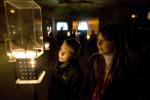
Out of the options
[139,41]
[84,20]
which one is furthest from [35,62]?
[84,20]

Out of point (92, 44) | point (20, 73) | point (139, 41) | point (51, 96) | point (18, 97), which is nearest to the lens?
point (51, 96)

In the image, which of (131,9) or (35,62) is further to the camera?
(131,9)

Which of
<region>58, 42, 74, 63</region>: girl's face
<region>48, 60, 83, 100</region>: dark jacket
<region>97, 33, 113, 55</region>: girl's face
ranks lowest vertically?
<region>48, 60, 83, 100</region>: dark jacket

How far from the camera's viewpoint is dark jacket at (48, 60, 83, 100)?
255cm

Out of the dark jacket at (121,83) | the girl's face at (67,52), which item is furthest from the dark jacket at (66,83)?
the dark jacket at (121,83)

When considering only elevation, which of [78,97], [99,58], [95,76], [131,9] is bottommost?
[78,97]

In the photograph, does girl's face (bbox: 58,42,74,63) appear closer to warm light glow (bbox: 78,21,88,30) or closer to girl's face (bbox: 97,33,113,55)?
girl's face (bbox: 97,33,113,55)

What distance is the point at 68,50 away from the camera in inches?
106

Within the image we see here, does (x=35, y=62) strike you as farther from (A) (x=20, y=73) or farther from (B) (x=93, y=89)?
(B) (x=93, y=89)

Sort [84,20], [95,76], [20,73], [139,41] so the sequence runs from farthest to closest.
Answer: [84,20] → [139,41] → [20,73] → [95,76]

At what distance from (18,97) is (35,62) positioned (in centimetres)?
296

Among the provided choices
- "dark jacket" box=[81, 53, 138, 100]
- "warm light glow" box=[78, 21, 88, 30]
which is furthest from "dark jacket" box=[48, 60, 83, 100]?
"warm light glow" box=[78, 21, 88, 30]

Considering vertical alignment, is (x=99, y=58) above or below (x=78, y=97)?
above

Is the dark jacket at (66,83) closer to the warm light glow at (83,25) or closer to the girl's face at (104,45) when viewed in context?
the girl's face at (104,45)
